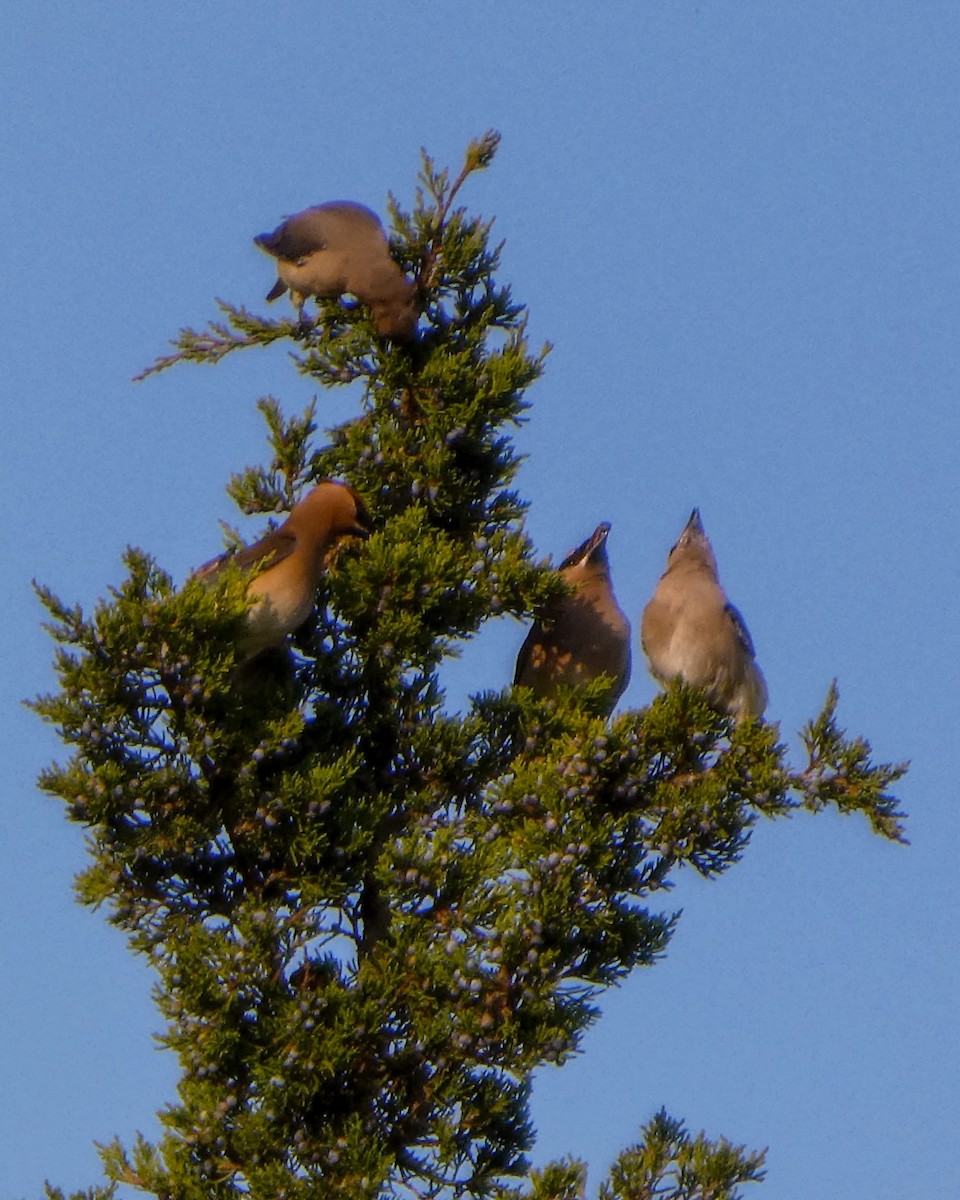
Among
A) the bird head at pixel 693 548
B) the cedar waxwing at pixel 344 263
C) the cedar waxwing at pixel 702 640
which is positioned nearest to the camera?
the cedar waxwing at pixel 344 263

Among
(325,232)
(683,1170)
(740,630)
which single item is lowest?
(683,1170)

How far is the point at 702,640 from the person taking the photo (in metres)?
6.02

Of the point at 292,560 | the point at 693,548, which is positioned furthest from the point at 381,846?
the point at 693,548

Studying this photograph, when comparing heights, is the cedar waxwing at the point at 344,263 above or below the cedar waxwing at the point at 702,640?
above

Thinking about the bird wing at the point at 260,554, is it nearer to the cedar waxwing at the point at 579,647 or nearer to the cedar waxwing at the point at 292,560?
the cedar waxwing at the point at 292,560

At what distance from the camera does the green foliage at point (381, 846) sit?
4.73 meters

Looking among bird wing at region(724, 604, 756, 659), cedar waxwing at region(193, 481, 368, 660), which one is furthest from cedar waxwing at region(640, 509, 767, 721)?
cedar waxwing at region(193, 481, 368, 660)

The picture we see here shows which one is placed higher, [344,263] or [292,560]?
[344,263]

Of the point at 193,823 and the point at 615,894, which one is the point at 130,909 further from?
the point at 615,894

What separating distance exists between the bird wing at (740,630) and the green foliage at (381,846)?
919 mm

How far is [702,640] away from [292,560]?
4.93ft

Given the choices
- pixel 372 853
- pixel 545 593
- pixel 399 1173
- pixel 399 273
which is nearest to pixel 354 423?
pixel 399 273

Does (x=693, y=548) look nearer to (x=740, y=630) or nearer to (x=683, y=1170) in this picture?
(x=740, y=630)

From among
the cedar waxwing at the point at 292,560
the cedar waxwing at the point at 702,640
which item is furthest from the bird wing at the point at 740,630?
the cedar waxwing at the point at 292,560
